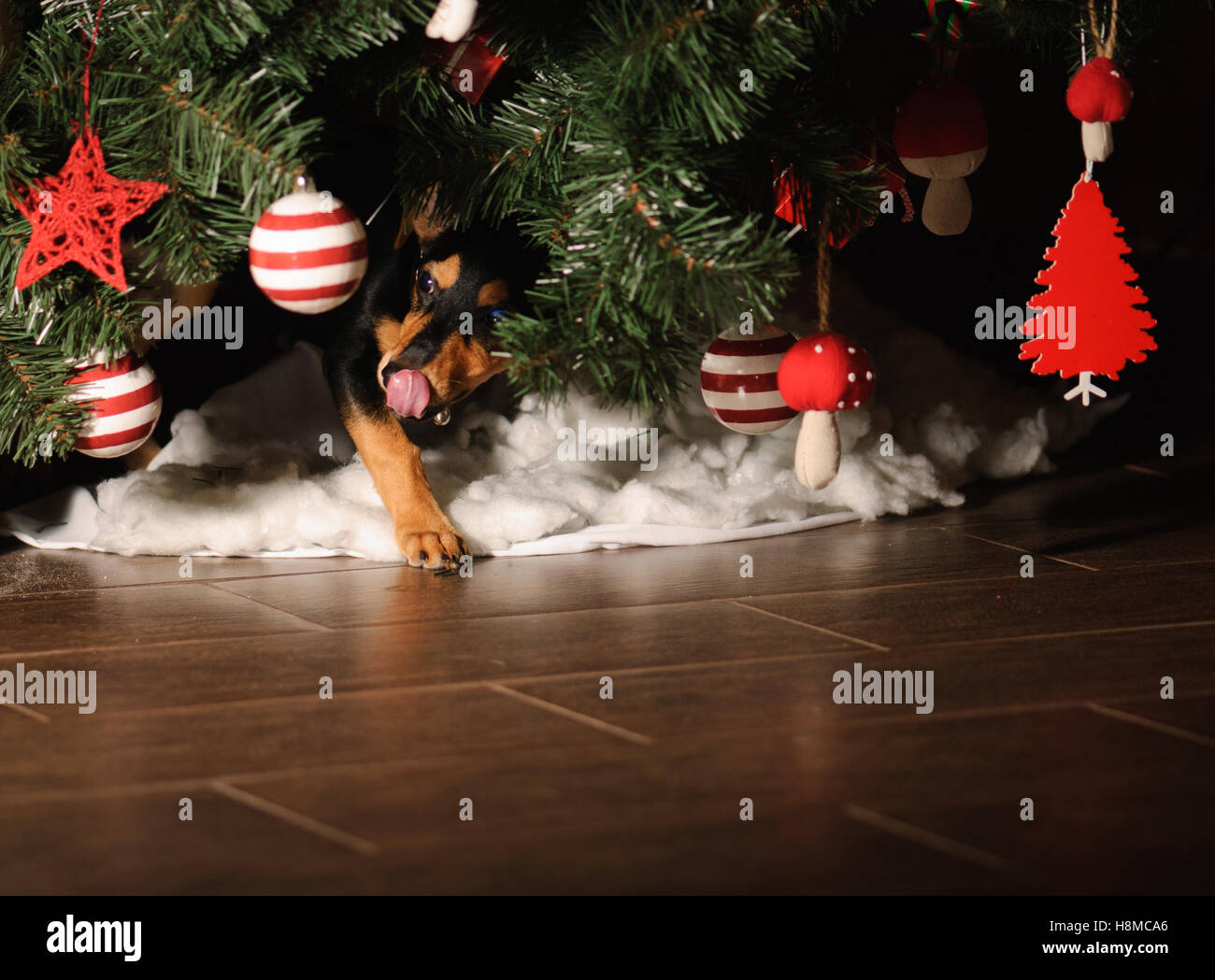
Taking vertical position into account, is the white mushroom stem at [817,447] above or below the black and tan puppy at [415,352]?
below

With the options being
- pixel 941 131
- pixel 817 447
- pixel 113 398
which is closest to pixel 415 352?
pixel 113 398

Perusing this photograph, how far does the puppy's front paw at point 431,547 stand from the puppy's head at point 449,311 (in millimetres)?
143

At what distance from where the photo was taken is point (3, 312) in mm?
1510

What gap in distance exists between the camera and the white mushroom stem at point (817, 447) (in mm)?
1464

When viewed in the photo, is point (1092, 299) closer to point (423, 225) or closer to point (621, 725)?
point (621, 725)

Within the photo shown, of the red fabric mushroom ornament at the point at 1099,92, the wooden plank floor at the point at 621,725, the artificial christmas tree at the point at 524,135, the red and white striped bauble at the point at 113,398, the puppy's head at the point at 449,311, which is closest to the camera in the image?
→ the wooden plank floor at the point at 621,725

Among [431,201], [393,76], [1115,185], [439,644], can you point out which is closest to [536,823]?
[439,644]

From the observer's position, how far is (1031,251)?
261 centimetres

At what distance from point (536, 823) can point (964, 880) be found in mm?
275

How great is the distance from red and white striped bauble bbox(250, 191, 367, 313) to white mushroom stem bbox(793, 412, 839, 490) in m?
0.47

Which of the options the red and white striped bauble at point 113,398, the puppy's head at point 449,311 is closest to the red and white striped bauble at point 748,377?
the puppy's head at point 449,311

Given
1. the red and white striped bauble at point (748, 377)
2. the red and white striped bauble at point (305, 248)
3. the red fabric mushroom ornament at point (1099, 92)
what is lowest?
the red and white striped bauble at point (748, 377)

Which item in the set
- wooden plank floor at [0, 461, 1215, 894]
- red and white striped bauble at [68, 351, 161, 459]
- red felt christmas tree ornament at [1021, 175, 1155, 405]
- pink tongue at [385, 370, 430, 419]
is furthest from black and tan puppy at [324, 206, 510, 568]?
red felt christmas tree ornament at [1021, 175, 1155, 405]

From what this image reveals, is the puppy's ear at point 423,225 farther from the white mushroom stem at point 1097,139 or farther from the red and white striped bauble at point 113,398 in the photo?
the white mushroom stem at point 1097,139
